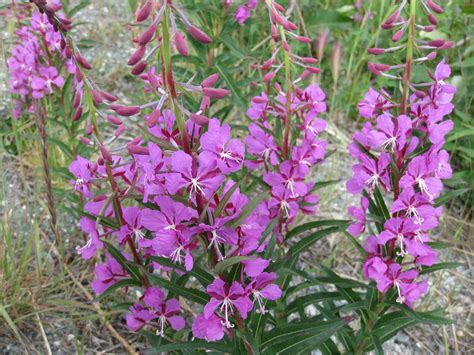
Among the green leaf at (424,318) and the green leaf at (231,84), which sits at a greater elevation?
the green leaf at (231,84)

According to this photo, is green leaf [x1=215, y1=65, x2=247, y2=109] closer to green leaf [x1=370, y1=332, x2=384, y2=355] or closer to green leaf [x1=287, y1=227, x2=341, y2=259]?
green leaf [x1=287, y1=227, x2=341, y2=259]

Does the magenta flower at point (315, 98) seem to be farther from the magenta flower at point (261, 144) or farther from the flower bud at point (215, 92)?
the flower bud at point (215, 92)

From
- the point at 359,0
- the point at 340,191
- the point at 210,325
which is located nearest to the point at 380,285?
the point at 210,325

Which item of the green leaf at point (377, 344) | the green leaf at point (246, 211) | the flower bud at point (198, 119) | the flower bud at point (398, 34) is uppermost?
the flower bud at point (398, 34)

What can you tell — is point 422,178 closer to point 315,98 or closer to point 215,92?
point 315,98

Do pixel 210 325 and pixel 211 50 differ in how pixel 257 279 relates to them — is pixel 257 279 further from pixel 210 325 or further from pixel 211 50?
pixel 211 50

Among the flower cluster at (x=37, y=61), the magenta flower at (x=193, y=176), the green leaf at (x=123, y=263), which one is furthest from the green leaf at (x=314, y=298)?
the flower cluster at (x=37, y=61)

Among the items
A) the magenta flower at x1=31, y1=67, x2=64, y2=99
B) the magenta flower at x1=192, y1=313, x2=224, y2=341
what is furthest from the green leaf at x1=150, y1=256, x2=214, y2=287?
the magenta flower at x1=31, y1=67, x2=64, y2=99
